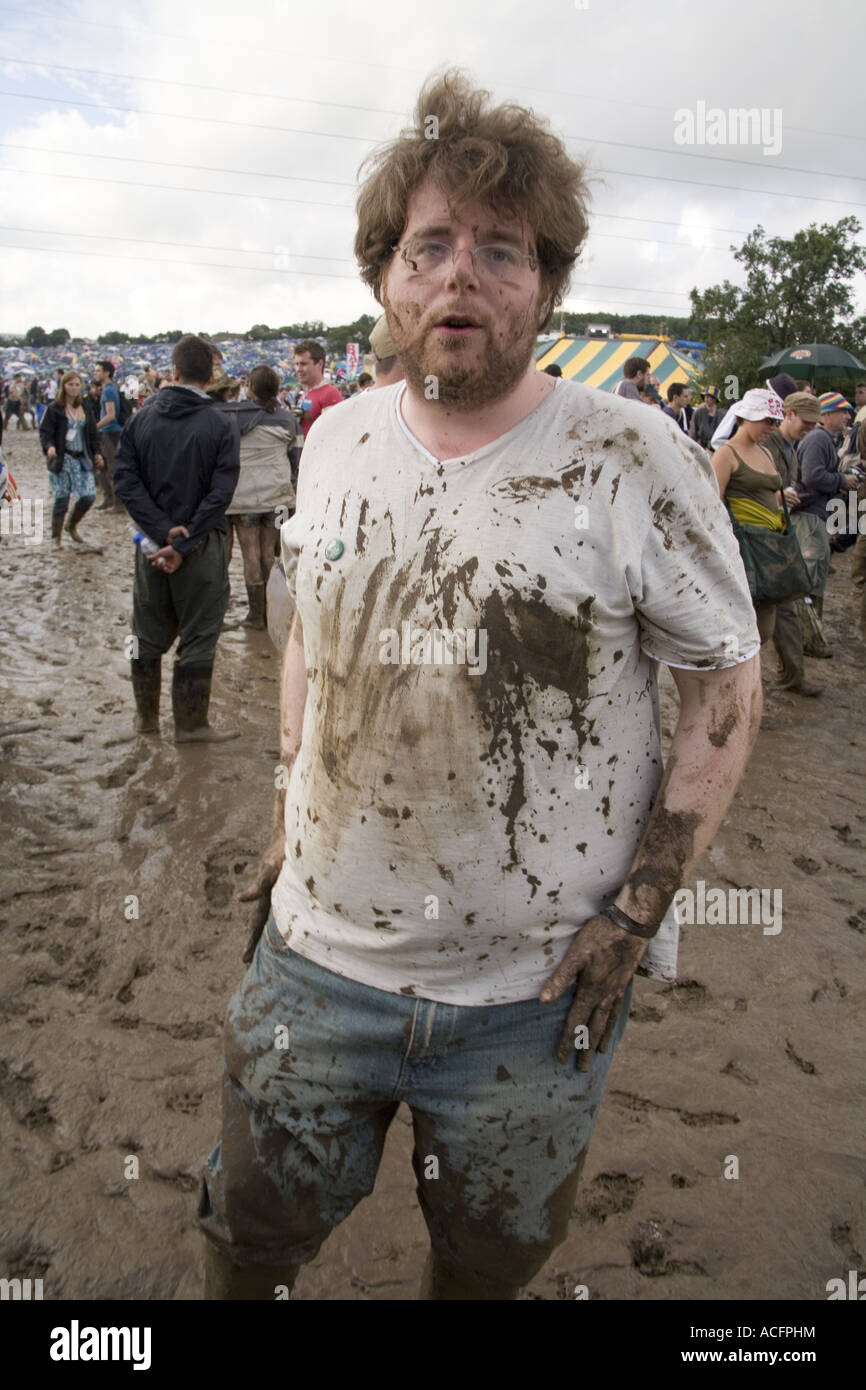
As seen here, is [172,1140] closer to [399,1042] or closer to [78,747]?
[399,1042]

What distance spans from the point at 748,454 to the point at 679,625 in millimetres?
4709

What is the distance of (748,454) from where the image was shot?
18.3 feet

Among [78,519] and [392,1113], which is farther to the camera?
[78,519]

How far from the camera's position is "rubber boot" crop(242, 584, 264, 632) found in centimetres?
742

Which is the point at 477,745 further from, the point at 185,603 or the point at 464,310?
the point at 185,603

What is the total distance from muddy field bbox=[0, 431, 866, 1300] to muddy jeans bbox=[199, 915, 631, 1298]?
750 millimetres

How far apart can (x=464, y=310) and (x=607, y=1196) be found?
2.23 metres

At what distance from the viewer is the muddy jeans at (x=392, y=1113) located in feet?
4.75

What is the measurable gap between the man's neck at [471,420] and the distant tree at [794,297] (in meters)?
37.4

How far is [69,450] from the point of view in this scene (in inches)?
380

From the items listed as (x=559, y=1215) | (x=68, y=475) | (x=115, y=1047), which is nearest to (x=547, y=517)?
(x=559, y=1215)

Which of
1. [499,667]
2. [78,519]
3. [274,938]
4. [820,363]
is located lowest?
[78,519]

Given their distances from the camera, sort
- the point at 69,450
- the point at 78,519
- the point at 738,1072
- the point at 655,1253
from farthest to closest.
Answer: the point at 78,519, the point at 69,450, the point at 738,1072, the point at 655,1253

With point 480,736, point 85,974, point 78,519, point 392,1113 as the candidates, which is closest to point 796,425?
point 85,974
